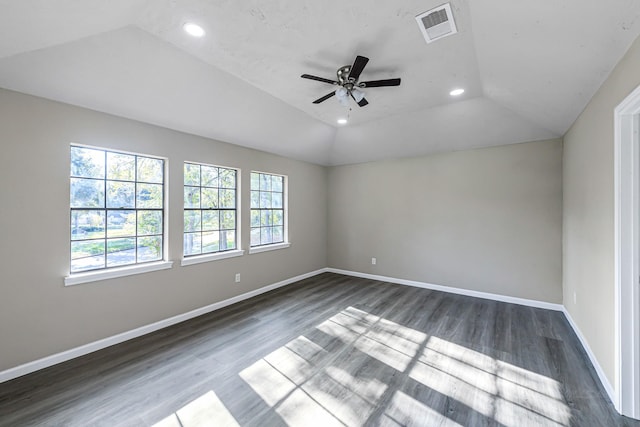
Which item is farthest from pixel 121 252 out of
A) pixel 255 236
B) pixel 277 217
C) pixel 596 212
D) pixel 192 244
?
pixel 596 212

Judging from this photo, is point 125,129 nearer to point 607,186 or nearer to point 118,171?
point 118,171

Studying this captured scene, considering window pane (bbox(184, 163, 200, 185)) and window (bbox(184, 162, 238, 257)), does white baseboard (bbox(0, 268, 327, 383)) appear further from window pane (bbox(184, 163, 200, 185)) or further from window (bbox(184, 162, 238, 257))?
window pane (bbox(184, 163, 200, 185))

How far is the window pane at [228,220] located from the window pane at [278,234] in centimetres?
102

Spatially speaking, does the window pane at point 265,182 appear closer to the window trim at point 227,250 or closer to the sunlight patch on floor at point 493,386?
the window trim at point 227,250

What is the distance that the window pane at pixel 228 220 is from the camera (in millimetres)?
4250

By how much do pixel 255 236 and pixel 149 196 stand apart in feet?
6.15

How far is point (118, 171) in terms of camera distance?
10.1 feet

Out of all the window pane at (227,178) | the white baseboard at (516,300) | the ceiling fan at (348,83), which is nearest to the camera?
the white baseboard at (516,300)

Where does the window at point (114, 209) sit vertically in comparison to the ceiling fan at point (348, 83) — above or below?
below

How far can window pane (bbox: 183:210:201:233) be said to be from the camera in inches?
148

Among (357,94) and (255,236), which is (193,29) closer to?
(357,94)

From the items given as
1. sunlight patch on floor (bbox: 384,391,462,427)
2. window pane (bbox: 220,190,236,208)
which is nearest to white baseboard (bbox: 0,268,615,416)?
sunlight patch on floor (bbox: 384,391,462,427)

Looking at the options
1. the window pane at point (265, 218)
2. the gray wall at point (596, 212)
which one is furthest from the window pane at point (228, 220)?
the gray wall at point (596, 212)

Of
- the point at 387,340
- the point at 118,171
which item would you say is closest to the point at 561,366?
the point at 387,340
